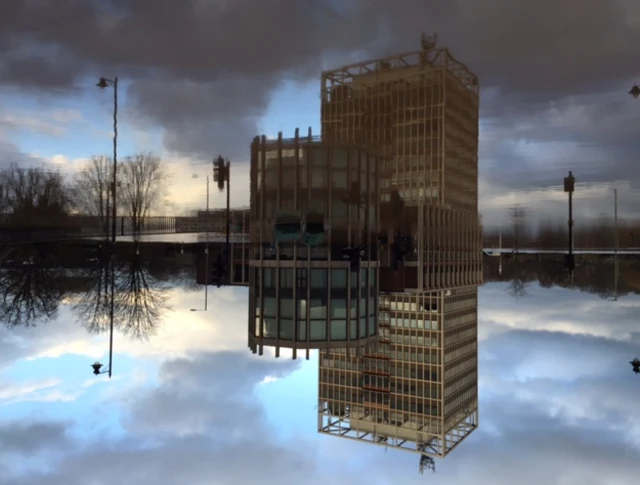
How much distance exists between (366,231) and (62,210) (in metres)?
32.6

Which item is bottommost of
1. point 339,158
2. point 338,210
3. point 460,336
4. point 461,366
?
point 461,366

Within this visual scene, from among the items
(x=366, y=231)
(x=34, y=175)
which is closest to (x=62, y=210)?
(x=34, y=175)

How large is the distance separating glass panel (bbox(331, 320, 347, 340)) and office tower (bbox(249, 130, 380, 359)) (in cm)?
7

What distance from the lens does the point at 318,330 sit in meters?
33.9

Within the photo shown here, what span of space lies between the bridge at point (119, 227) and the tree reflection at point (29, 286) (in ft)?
4.69

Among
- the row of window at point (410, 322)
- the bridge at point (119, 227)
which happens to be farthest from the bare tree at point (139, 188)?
the row of window at point (410, 322)

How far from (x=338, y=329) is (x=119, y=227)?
93.3 feet

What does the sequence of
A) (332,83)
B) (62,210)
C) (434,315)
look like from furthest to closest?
(332,83) → (434,315) → (62,210)

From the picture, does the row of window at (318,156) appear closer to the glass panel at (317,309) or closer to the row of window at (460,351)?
the glass panel at (317,309)

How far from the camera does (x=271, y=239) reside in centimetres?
3494

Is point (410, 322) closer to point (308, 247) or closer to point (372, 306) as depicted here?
point (372, 306)

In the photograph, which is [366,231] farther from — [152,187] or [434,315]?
[434,315]

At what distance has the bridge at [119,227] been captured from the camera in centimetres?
4256

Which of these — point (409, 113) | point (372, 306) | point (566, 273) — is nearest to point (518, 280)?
point (566, 273)
